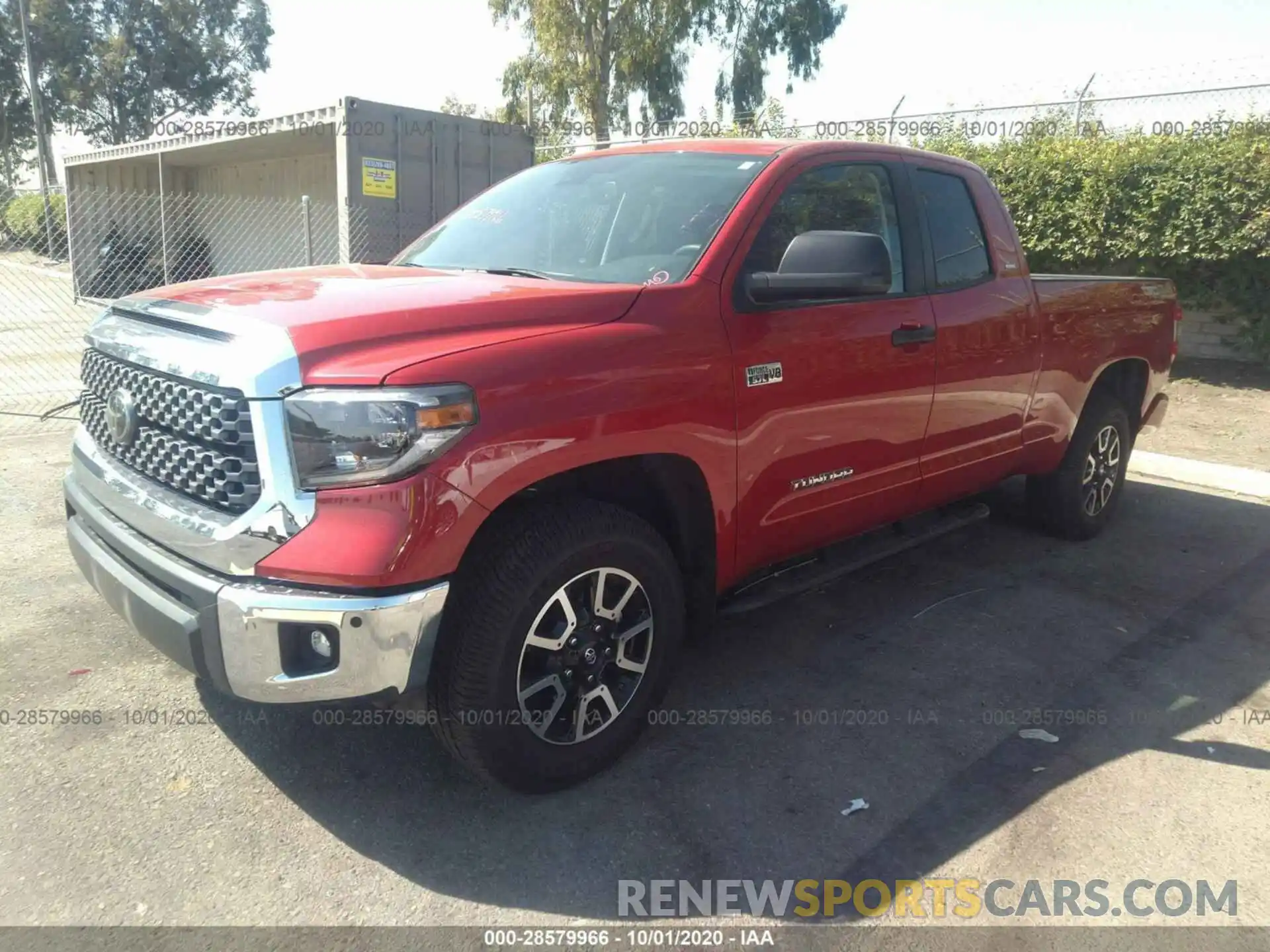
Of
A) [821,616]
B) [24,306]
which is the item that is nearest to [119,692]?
[821,616]

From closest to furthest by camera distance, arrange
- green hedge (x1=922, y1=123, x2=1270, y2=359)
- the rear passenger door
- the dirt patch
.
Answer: the rear passenger door
the dirt patch
green hedge (x1=922, y1=123, x2=1270, y2=359)

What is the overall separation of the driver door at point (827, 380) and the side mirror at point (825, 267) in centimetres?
10

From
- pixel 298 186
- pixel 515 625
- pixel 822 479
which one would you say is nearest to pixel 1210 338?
pixel 822 479

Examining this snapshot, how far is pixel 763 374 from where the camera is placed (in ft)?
10.6

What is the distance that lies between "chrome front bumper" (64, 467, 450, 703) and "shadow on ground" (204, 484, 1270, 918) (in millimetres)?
593

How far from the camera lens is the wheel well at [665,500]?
2.82 metres

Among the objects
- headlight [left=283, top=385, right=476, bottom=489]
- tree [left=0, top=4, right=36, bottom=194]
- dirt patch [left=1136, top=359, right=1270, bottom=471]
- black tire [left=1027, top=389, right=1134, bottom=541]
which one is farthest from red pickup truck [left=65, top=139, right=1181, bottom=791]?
tree [left=0, top=4, right=36, bottom=194]

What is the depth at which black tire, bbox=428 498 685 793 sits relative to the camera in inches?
103

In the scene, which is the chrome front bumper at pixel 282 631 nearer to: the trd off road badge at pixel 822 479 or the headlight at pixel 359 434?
the headlight at pixel 359 434

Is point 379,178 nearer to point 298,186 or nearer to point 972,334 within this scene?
point 298,186

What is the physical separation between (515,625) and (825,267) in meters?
1.51

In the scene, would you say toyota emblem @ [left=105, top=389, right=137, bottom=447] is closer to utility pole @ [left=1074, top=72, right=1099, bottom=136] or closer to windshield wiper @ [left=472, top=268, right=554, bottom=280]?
windshield wiper @ [left=472, top=268, right=554, bottom=280]

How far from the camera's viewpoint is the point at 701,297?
10.1 feet

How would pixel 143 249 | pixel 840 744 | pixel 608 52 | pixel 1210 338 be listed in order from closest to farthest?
pixel 840 744 < pixel 1210 338 < pixel 143 249 < pixel 608 52
